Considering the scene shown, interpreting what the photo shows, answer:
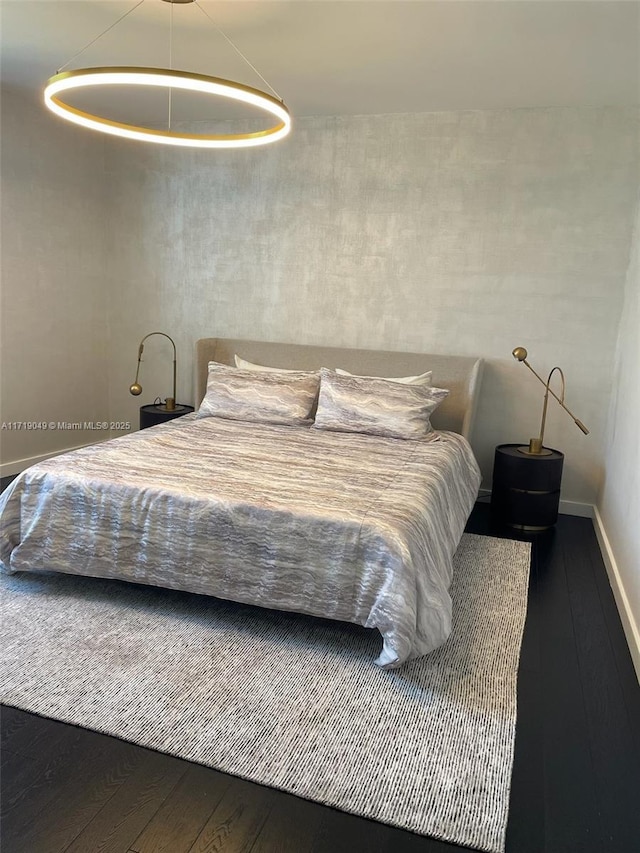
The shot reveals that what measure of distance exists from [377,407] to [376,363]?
60 cm

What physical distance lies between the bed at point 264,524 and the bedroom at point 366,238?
1127mm

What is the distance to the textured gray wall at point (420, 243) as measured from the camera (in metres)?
4.00

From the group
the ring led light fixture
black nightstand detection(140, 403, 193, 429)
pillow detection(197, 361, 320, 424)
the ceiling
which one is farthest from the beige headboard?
the ring led light fixture

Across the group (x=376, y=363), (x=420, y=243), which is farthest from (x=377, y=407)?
(x=420, y=243)

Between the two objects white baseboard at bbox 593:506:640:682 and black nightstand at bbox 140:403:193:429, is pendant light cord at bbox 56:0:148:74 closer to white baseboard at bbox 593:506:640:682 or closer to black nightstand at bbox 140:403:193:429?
black nightstand at bbox 140:403:193:429

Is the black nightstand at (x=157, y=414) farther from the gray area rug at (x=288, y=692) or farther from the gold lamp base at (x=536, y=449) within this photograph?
the gold lamp base at (x=536, y=449)

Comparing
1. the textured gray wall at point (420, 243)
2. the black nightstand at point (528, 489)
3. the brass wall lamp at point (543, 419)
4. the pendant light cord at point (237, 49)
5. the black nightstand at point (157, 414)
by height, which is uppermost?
the pendant light cord at point (237, 49)

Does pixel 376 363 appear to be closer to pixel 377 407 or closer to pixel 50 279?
pixel 377 407

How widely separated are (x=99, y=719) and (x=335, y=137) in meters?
3.78

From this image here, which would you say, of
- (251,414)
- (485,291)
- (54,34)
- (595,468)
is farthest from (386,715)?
(54,34)

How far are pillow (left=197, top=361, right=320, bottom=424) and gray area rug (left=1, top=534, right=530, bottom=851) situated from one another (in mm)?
1470

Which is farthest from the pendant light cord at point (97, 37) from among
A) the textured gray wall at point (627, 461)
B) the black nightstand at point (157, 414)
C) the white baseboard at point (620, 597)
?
the white baseboard at point (620, 597)

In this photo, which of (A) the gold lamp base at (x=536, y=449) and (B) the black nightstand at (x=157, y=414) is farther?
(B) the black nightstand at (x=157, y=414)

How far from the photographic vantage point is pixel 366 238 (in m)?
4.43
